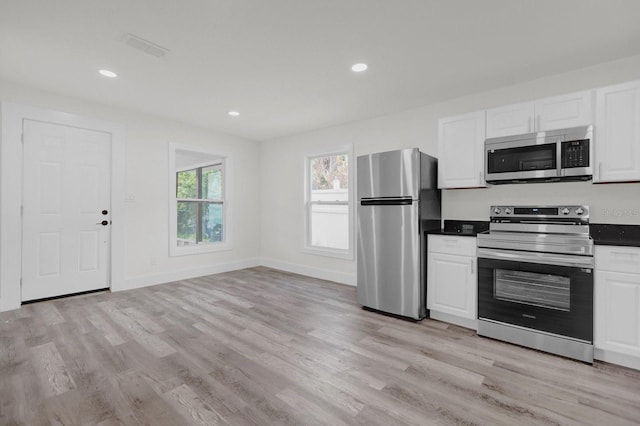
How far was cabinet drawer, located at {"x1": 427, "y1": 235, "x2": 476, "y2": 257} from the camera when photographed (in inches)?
116

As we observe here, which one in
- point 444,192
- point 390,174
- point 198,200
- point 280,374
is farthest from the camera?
point 198,200

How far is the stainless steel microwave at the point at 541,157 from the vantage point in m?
2.58

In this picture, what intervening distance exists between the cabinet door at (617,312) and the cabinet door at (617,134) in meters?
0.83

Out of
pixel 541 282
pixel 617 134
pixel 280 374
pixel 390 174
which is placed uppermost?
pixel 617 134

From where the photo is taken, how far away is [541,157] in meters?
2.78

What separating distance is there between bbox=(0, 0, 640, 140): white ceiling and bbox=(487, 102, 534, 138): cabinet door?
37cm

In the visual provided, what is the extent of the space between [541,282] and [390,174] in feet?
5.49

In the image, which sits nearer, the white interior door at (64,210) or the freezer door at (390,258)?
the freezer door at (390,258)

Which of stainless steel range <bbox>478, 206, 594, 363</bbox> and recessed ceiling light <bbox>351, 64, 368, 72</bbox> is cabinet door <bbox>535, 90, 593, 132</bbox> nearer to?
stainless steel range <bbox>478, 206, 594, 363</bbox>

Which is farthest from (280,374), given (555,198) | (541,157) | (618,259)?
(555,198)

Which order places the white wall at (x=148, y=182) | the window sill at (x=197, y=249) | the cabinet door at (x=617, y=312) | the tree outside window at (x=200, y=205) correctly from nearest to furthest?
the cabinet door at (x=617, y=312) < the white wall at (x=148, y=182) < the window sill at (x=197, y=249) < the tree outside window at (x=200, y=205)

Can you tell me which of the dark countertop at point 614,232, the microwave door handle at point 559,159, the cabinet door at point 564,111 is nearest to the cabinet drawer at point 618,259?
the dark countertop at point 614,232

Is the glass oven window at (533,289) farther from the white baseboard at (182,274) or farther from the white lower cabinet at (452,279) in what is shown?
the white baseboard at (182,274)

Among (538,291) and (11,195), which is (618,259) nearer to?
(538,291)
